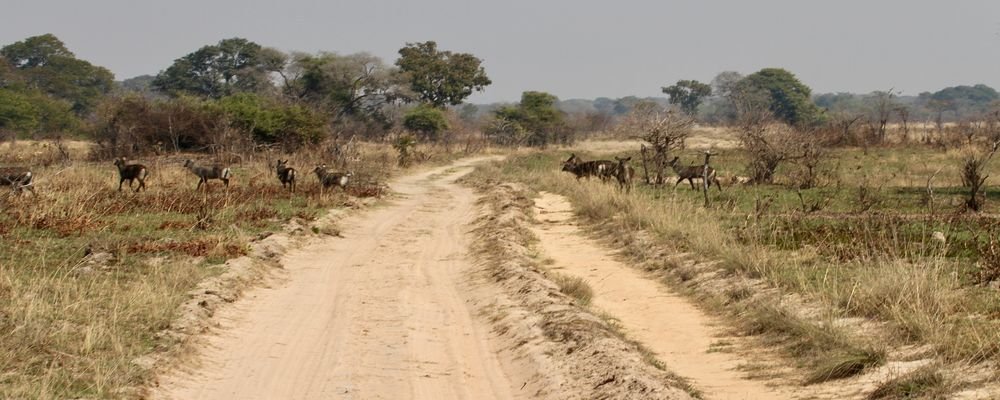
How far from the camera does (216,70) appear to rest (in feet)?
260

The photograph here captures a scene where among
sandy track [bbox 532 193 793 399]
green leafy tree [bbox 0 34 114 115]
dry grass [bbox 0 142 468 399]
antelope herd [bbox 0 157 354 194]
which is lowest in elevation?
sandy track [bbox 532 193 793 399]

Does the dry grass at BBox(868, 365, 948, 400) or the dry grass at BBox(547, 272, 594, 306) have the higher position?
the dry grass at BBox(868, 365, 948, 400)

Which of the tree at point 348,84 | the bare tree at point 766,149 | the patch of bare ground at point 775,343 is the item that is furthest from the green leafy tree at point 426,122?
the patch of bare ground at point 775,343

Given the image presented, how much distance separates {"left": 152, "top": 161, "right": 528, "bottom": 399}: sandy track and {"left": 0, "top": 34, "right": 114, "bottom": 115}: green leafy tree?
67987 mm

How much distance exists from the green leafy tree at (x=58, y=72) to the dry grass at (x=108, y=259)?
53.8 m

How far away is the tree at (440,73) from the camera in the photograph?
7856 cm

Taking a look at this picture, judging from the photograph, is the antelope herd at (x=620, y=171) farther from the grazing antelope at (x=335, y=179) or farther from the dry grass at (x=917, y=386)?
the dry grass at (x=917, y=386)

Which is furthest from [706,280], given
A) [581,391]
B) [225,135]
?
[225,135]

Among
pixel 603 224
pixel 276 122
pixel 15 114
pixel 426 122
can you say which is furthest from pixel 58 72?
pixel 603 224

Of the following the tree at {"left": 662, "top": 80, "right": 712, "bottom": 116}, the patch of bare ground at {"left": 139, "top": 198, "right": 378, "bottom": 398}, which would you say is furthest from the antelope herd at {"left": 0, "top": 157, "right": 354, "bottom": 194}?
the tree at {"left": 662, "top": 80, "right": 712, "bottom": 116}

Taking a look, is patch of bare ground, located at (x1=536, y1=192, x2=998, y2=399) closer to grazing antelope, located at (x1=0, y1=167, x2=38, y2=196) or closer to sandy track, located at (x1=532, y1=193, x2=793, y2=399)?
sandy track, located at (x1=532, y1=193, x2=793, y2=399)

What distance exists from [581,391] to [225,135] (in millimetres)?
28323

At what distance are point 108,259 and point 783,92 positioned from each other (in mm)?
85056

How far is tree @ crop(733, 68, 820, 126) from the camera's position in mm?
87625
